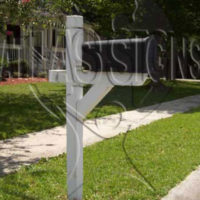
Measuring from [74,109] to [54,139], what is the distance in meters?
3.70

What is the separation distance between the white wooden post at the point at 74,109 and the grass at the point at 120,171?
79 cm

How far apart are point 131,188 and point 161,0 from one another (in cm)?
1031

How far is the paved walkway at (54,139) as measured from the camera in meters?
5.18

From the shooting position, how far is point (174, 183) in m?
4.32

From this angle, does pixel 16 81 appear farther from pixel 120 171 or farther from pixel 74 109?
pixel 74 109

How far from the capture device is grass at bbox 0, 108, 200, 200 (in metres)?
3.92

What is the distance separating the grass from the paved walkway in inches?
12.7

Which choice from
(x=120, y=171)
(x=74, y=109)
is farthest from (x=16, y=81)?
(x=74, y=109)

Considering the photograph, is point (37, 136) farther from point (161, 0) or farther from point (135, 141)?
point (161, 0)

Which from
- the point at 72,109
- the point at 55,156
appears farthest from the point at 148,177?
the point at 72,109

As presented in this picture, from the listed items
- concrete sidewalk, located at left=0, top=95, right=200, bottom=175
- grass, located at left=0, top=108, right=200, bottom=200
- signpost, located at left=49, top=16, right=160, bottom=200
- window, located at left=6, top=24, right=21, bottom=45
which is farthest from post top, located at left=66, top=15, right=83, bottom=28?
window, located at left=6, top=24, right=21, bottom=45

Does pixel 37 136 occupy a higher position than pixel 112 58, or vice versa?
pixel 112 58

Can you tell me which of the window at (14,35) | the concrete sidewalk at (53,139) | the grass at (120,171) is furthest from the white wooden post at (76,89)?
the window at (14,35)

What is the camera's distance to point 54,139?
21.4ft
